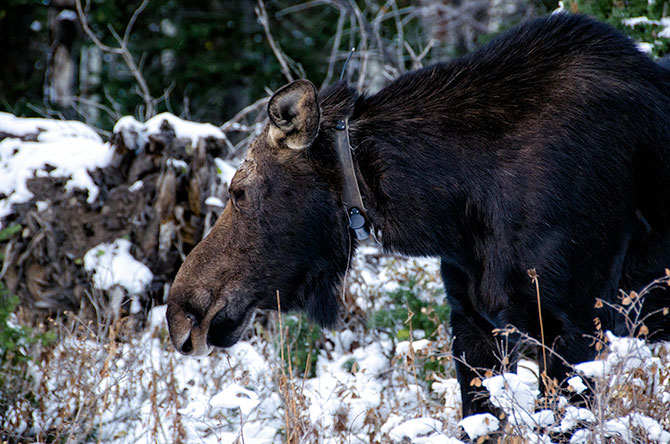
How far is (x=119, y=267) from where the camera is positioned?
582 centimetres

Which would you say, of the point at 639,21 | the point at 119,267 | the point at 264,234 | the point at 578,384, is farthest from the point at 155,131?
the point at 578,384

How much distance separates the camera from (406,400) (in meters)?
4.22

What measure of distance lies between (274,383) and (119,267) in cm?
207

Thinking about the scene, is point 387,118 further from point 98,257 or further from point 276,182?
point 98,257

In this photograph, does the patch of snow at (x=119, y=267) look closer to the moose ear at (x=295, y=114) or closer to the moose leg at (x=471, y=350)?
the moose ear at (x=295, y=114)

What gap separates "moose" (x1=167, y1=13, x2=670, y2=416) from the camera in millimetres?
2895

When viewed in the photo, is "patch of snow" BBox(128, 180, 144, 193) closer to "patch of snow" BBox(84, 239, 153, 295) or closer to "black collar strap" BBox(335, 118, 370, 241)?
"patch of snow" BBox(84, 239, 153, 295)

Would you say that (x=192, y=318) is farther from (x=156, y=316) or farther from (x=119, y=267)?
(x=119, y=267)

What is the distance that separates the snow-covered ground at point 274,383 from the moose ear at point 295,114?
1.06 meters

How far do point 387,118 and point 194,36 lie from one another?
1126 cm

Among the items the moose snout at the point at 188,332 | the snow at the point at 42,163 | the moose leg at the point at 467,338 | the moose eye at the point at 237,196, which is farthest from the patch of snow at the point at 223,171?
the moose leg at the point at 467,338

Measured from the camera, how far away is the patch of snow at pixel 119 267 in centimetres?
575

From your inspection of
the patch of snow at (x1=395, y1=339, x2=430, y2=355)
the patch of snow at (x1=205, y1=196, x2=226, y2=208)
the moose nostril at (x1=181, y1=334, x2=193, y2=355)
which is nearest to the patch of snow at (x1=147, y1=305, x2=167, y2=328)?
the patch of snow at (x1=205, y1=196, x2=226, y2=208)

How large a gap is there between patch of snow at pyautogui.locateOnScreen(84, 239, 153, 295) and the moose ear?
9.78ft
